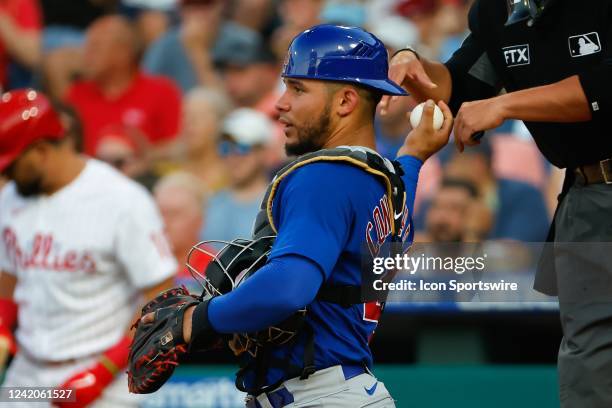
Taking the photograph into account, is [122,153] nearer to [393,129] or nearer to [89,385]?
[393,129]

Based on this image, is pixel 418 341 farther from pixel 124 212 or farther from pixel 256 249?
pixel 256 249

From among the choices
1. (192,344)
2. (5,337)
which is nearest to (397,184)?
(192,344)

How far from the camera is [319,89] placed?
10.5 feet

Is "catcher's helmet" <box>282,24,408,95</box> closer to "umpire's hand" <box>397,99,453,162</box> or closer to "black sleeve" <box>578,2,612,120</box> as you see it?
"umpire's hand" <box>397,99,453,162</box>

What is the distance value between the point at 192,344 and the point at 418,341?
4.01 meters

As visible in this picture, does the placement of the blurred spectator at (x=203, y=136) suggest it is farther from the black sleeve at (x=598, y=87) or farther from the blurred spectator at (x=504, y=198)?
the black sleeve at (x=598, y=87)

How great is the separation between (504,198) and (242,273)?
3.88 m

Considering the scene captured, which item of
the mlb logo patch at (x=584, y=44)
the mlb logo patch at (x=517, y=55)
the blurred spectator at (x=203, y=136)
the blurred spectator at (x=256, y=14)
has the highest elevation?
the mlb logo patch at (x=584, y=44)

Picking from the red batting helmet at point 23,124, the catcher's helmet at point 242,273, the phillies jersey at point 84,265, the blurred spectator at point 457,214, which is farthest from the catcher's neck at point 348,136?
the blurred spectator at point 457,214

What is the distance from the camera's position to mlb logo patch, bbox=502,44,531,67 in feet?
11.3

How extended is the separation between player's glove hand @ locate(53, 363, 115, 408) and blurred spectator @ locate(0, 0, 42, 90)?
3846 millimetres

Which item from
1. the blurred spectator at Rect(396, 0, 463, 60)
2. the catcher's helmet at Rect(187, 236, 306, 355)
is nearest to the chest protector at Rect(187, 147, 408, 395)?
the catcher's helmet at Rect(187, 236, 306, 355)

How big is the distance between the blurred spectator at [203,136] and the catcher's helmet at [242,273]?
4.15m

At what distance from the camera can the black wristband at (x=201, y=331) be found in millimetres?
2910
